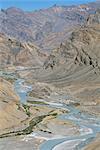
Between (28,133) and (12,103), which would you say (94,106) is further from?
(28,133)

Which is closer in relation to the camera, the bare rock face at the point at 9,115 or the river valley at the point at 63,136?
the river valley at the point at 63,136

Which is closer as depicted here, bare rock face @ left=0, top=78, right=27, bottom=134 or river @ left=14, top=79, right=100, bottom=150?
river @ left=14, top=79, right=100, bottom=150

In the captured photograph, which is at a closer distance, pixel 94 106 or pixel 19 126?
pixel 19 126

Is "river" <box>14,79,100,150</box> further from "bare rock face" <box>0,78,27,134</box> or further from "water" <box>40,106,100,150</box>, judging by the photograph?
"bare rock face" <box>0,78,27,134</box>

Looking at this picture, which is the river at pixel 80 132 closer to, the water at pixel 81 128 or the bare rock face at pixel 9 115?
Result: the water at pixel 81 128

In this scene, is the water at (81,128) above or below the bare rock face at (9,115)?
below

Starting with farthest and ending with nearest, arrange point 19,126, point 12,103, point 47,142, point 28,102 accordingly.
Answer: point 28,102, point 12,103, point 19,126, point 47,142

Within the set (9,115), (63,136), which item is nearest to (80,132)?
(63,136)

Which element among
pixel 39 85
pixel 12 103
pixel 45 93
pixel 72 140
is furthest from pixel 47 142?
pixel 39 85

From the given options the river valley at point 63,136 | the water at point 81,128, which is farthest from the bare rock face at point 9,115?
the water at point 81,128

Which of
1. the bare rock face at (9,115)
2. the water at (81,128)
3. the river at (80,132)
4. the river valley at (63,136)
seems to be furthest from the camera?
the bare rock face at (9,115)

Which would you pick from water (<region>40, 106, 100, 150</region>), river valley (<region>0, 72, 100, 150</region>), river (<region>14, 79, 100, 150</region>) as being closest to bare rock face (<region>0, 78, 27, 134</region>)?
river valley (<region>0, 72, 100, 150</region>)
